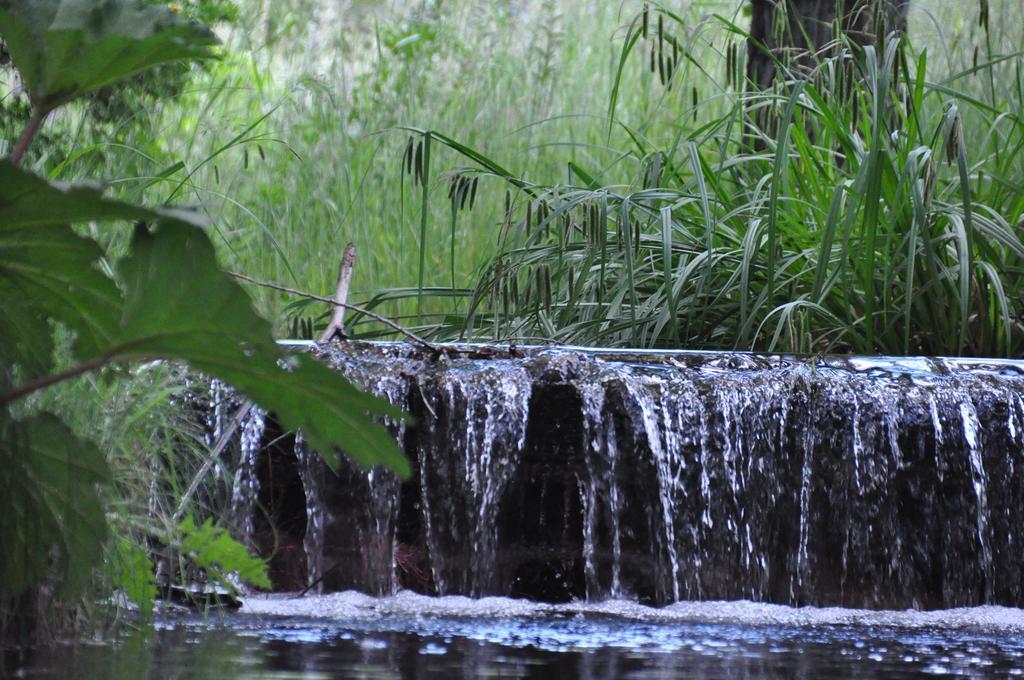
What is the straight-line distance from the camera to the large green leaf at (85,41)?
914 mm

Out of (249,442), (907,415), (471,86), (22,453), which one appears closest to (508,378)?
(249,442)

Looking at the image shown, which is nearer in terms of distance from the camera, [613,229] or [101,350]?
[101,350]

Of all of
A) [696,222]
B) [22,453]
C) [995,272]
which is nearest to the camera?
[22,453]

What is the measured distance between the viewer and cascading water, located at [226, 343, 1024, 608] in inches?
116

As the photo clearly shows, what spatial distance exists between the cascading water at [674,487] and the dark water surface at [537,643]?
0.53 feet

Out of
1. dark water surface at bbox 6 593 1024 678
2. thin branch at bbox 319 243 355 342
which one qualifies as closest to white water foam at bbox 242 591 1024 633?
dark water surface at bbox 6 593 1024 678

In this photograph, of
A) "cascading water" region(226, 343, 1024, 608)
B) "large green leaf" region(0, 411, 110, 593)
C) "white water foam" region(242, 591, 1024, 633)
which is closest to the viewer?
"large green leaf" region(0, 411, 110, 593)

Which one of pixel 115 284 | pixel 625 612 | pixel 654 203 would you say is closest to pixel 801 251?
pixel 654 203

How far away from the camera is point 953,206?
3.87 metres

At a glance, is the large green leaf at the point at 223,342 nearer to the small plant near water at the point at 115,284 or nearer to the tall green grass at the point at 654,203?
the small plant near water at the point at 115,284

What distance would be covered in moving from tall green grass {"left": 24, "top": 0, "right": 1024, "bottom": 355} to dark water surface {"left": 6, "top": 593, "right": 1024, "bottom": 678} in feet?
3.01

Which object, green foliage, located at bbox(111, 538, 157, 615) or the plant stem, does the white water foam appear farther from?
the plant stem

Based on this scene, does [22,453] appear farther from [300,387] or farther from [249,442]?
[249,442]

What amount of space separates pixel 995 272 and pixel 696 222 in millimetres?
1009
